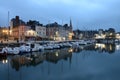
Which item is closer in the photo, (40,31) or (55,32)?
(40,31)

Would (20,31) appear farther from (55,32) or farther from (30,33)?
(55,32)

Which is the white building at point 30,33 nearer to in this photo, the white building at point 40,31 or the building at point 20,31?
the building at point 20,31

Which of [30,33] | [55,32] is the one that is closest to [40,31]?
[30,33]

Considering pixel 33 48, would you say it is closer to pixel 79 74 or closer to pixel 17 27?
pixel 79 74

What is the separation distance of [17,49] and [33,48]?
8255 millimetres

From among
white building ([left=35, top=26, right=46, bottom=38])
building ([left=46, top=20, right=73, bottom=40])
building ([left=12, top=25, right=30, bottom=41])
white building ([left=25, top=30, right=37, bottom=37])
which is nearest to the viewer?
building ([left=12, top=25, right=30, bottom=41])

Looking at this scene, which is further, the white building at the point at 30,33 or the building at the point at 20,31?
the white building at the point at 30,33

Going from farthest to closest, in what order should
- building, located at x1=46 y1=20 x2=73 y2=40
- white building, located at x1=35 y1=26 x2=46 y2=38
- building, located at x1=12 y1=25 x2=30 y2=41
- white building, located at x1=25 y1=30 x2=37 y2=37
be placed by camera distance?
building, located at x1=46 y1=20 x2=73 y2=40 → white building, located at x1=35 y1=26 x2=46 y2=38 → white building, located at x1=25 y1=30 x2=37 y2=37 → building, located at x1=12 y1=25 x2=30 y2=41

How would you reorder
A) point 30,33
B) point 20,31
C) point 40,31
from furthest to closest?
point 40,31 → point 30,33 → point 20,31

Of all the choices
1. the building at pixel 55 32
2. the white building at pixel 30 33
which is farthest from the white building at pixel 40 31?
the white building at pixel 30 33

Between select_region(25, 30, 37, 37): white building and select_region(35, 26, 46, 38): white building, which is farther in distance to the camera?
select_region(35, 26, 46, 38): white building

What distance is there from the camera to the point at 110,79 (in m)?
31.4

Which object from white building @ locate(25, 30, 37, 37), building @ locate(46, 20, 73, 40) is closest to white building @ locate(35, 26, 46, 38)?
building @ locate(46, 20, 73, 40)

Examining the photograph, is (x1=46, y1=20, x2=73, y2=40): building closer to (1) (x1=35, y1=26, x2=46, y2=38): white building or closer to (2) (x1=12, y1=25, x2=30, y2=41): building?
(1) (x1=35, y1=26, x2=46, y2=38): white building
